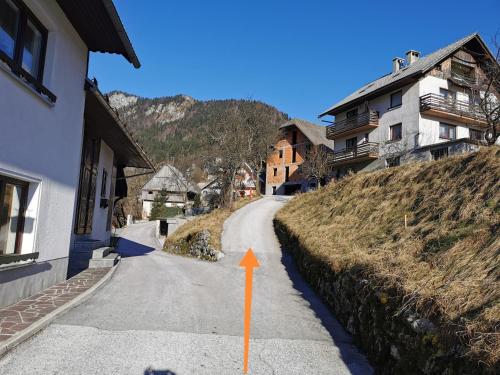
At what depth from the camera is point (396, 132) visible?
1250 inches

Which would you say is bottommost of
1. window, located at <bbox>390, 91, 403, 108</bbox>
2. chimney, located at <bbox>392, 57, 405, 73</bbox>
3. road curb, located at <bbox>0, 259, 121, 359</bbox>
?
road curb, located at <bbox>0, 259, 121, 359</bbox>

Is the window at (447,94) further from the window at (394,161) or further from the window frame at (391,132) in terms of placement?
the window at (394,161)

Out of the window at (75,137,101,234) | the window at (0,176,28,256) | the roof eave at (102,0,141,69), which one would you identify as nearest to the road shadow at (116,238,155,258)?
the window at (75,137,101,234)

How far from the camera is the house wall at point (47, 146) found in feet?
20.7

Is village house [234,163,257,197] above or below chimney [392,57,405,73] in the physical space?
below

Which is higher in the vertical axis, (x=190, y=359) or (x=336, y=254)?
(x=336, y=254)

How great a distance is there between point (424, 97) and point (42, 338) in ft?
98.9

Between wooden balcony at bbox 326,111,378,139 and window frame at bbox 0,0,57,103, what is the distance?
29631 millimetres

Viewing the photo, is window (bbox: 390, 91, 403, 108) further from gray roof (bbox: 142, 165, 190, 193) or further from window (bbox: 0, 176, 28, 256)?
gray roof (bbox: 142, 165, 190, 193)

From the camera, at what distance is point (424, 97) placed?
95.7 feet

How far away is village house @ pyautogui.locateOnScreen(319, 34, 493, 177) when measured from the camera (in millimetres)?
29391

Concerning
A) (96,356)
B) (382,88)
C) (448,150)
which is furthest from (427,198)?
(382,88)

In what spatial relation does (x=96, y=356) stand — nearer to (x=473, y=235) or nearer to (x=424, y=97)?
(x=473, y=235)

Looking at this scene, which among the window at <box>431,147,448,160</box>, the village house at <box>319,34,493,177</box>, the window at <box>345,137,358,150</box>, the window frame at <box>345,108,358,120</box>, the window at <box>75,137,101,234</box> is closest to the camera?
the window at <box>75,137,101,234</box>
